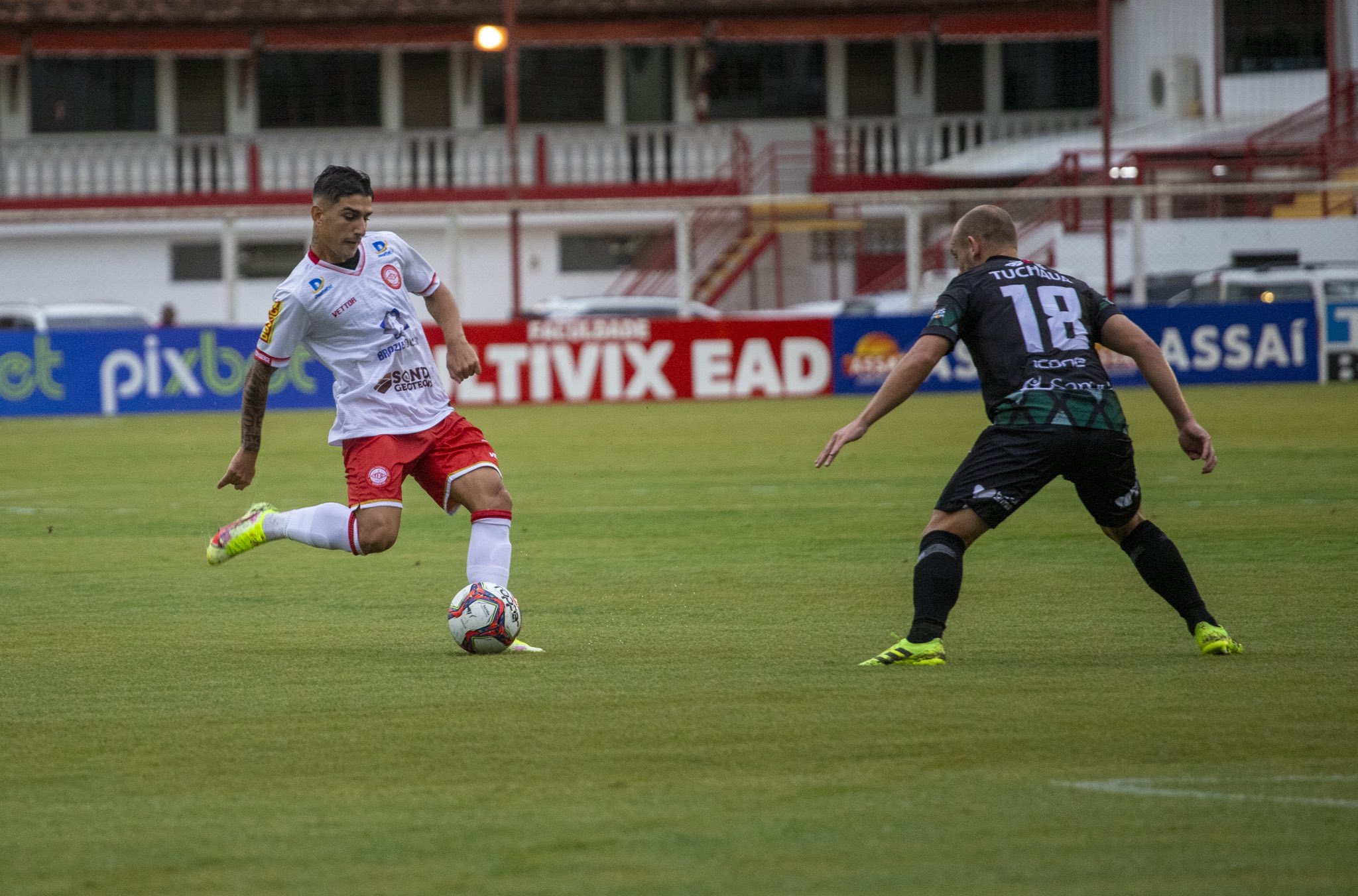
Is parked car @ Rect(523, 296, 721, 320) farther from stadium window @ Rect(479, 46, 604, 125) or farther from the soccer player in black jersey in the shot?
the soccer player in black jersey

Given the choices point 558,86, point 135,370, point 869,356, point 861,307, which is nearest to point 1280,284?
point 869,356

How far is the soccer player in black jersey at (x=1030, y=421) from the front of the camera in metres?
6.70

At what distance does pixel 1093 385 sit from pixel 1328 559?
356 centimetres

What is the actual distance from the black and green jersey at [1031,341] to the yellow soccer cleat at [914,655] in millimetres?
836

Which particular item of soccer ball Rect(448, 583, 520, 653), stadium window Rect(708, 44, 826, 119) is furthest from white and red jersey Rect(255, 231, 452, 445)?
stadium window Rect(708, 44, 826, 119)

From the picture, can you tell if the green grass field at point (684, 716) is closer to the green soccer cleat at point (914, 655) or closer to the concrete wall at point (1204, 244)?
the green soccer cleat at point (914, 655)

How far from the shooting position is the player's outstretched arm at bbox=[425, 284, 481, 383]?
7293 mm

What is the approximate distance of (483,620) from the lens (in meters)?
7.22

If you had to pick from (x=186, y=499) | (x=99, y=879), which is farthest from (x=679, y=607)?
(x=186, y=499)

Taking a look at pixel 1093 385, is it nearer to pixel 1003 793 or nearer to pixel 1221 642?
pixel 1221 642

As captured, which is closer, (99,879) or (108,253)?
(99,879)

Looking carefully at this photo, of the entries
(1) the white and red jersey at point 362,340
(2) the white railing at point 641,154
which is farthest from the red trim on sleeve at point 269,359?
(2) the white railing at point 641,154

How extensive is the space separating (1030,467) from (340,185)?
2.82 metres

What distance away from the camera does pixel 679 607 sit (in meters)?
8.57
